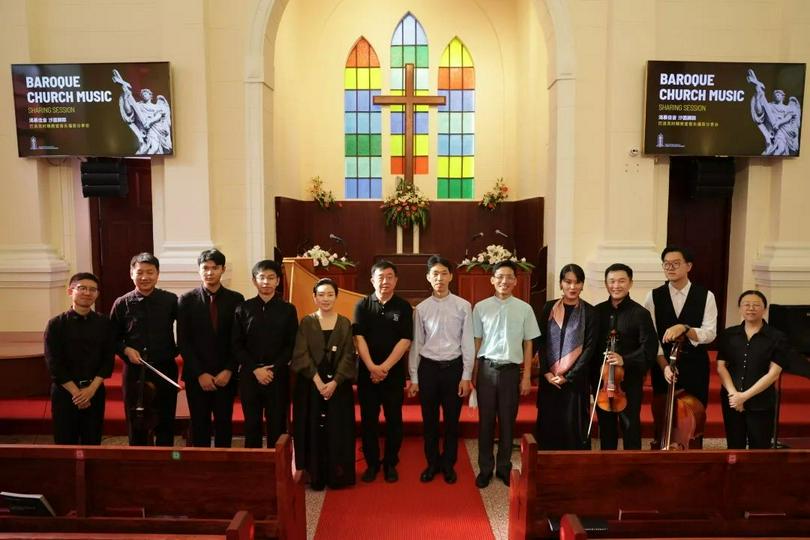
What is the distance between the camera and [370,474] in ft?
13.2

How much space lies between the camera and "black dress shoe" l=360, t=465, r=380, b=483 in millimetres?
4020

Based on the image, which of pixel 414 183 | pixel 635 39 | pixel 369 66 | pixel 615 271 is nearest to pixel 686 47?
pixel 635 39

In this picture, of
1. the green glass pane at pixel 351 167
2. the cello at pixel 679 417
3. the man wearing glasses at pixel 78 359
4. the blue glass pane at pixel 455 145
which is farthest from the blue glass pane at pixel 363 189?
the cello at pixel 679 417

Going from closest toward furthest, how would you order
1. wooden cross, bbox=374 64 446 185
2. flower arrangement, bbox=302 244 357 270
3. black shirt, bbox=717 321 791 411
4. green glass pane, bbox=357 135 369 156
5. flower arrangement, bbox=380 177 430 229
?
1. black shirt, bbox=717 321 791 411
2. flower arrangement, bbox=302 244 357 270
3. flower arrangement, bbox=380 177 430 229
4. wooden cross, bbox=374 64 446 185
5. green glass pane, bbox=357 135 369 156

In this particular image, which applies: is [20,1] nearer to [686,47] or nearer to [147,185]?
[147,185]

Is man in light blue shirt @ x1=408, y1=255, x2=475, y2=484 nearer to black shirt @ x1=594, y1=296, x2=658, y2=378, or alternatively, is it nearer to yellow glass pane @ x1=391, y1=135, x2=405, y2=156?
black shirt @ x1=594, y1=296, x2=658, y2=378

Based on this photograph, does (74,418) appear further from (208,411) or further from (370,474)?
(370,474)

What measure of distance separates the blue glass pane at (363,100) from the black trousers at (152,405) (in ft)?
25.3

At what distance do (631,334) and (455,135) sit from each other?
7.63 m

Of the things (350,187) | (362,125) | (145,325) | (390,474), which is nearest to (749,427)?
(390,474)

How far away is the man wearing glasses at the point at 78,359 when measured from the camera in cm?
365

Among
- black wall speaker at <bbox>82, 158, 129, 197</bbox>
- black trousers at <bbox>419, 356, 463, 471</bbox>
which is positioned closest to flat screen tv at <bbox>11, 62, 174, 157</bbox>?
black wall speaker at <bbox>82, 158, 129, 197</bbox>

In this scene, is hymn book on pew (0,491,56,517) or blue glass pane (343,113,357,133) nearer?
hymn book on pew (0,491,56,517)

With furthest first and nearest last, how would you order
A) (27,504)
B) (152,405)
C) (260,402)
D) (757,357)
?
(260,402), (152,405), (757,357), (27,504)
